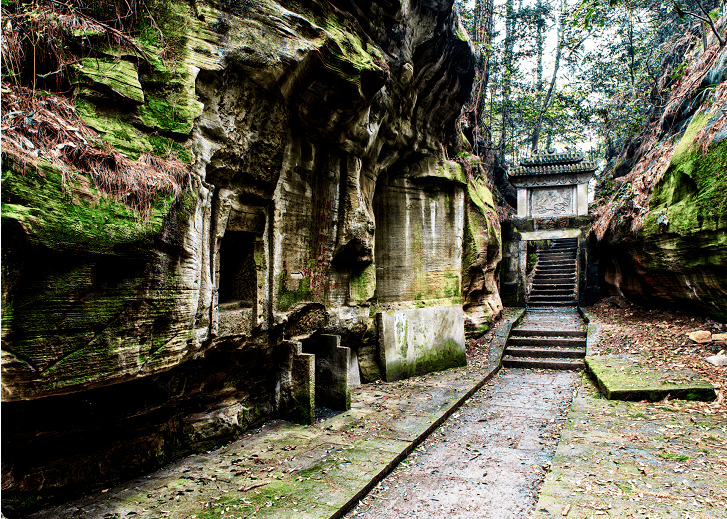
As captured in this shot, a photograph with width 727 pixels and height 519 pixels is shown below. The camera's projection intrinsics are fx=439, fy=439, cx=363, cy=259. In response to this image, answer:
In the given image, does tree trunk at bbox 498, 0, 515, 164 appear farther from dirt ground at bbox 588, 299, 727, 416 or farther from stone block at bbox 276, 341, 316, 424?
stone block at bbox 276, 341, 316, 424

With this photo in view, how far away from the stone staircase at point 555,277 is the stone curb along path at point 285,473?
11745 millimetres

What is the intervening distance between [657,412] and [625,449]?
4.73 ft

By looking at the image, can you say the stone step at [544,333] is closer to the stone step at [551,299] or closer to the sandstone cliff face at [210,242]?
the sandstone cliff face at [210,242]

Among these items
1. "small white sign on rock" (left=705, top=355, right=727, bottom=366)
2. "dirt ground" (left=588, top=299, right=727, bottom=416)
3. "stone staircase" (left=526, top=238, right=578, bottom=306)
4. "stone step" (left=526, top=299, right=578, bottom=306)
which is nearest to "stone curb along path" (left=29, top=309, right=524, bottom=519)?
"dirt ground" (left=588, top=299, right=727, bottom=416)

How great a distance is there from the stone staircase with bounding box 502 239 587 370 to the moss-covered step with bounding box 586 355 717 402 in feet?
6.26

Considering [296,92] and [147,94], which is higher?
[296,92]

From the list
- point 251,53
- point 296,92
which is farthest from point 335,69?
point 251,53

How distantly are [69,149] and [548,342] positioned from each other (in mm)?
10331

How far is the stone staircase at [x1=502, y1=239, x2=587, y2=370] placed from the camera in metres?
9.74

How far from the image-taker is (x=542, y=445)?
17.3 feet

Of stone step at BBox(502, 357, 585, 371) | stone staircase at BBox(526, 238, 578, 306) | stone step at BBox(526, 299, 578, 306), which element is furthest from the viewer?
stone staircase at BBox(526, 238, 578, 306)

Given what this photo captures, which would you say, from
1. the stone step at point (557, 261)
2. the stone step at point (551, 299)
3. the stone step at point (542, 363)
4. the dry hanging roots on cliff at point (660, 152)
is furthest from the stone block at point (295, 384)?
the stone step at point (557, 261)

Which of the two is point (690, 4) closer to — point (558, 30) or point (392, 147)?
point (558, 30)

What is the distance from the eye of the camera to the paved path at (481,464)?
12.7 feet
